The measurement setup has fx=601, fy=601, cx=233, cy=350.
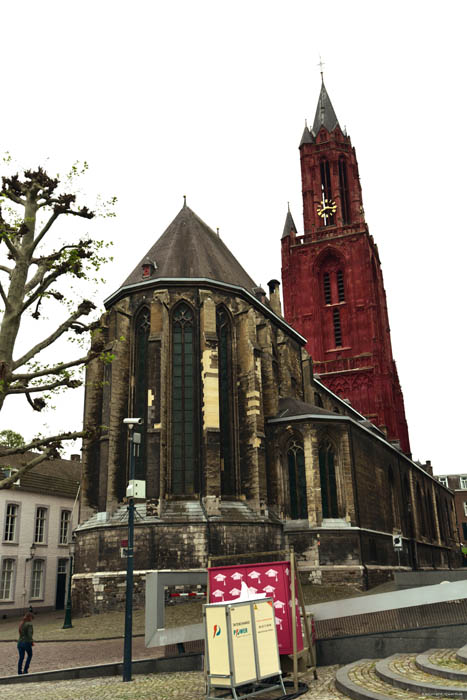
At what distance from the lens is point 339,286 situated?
2330 inches

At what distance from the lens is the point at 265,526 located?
25750 mm

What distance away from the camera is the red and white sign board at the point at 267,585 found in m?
10.0

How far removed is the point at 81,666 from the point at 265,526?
14.4 metres

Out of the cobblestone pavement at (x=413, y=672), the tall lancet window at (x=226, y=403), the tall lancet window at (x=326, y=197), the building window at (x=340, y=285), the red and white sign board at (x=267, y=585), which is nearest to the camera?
the cobblestone pavement at (x=413, y=672)

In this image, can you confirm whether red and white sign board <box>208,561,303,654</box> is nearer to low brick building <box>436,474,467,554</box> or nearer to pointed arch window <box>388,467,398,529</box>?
pointed arch window <box>388,467,398,529</box>

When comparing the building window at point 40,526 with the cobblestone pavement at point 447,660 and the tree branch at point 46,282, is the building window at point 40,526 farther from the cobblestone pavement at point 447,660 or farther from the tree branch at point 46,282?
the cobblestone pavement at point 447,660

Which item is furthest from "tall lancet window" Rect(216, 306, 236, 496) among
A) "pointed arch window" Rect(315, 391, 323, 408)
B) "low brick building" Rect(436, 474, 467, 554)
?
"low brick building" Rect(436, 474, 467, 554)

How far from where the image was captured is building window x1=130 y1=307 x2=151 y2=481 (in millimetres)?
26297

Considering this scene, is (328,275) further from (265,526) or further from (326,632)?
(326,632)

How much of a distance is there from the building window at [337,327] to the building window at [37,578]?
33.8m

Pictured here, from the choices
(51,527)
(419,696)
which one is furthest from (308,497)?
(419,696)

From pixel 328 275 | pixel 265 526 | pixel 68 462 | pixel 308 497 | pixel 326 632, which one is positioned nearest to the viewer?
pixel 326 632

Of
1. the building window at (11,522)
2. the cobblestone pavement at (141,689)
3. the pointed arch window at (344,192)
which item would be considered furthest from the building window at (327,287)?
the cobblestone pavement at (141,689)

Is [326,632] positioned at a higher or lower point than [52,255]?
lower
